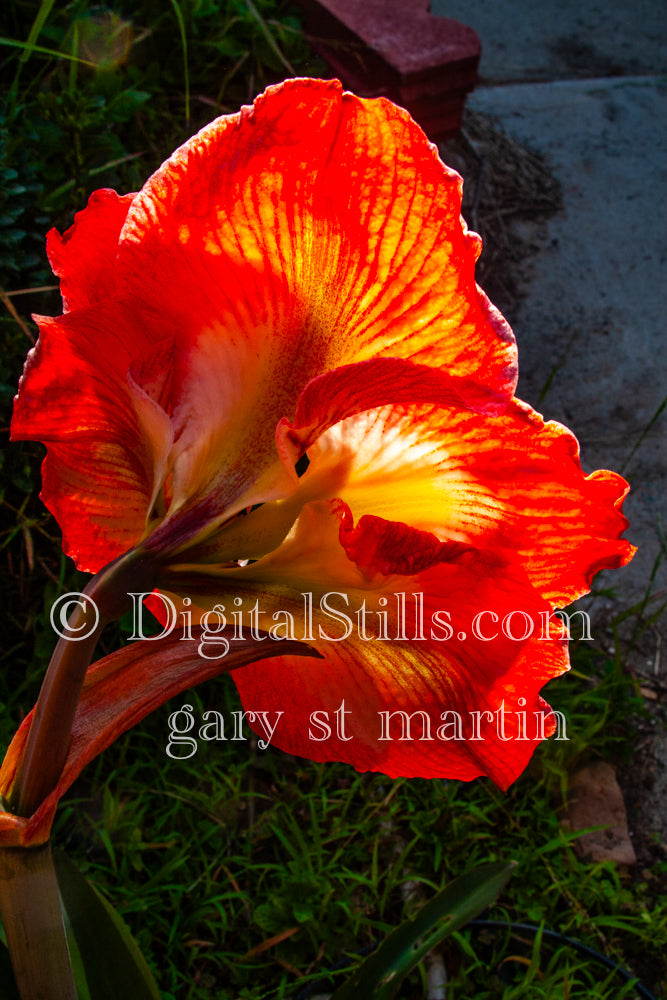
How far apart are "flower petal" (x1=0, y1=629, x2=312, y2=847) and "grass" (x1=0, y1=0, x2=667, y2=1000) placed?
3.47 ft

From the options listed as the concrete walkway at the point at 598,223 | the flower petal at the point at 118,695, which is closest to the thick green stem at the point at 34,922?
the flower petal at the point at 118,695

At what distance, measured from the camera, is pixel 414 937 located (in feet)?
Answer: 3.52

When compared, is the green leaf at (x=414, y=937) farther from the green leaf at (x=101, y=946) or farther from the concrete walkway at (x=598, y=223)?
the concrete walkway at (x=598, y=223)

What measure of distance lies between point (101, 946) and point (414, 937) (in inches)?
13.7

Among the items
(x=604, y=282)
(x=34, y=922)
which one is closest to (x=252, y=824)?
(x=34, y=922)

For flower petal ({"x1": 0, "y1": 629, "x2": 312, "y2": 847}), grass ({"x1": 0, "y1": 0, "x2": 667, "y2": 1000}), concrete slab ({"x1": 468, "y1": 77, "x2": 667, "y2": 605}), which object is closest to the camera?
flower petal ({"x1": 0, "y1": 629, "x2": 312, "y2": 847})

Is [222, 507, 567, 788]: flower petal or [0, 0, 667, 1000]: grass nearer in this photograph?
[222, 507, 567, 788]: flower petal

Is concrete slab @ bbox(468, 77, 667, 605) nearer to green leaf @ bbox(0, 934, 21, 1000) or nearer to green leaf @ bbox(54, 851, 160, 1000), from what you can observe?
green leaf @ bbox(54, 851, 160, 1000)

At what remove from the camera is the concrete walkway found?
261 cm

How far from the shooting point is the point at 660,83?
12.1 ft

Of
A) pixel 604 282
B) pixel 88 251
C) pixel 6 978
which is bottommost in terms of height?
pixel 604 282

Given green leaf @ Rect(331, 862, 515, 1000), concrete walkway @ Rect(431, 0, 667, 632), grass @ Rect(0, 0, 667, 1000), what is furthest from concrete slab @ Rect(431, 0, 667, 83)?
green leaf @ Rect(331, 862, 515, 1000)

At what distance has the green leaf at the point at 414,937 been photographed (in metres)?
1.06

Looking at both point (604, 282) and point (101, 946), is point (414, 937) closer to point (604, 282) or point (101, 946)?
point (101, 946)
